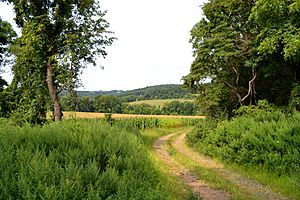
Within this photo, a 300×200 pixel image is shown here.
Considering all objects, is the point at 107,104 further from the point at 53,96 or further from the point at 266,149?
the point at 266,149

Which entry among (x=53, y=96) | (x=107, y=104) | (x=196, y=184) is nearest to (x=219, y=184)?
(x=196, y=184)

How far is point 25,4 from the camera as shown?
20.5m

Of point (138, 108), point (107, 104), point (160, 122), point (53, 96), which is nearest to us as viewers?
point (53, 96)

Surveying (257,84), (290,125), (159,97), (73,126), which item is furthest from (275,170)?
(159,97)

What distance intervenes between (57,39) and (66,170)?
18.6 meters

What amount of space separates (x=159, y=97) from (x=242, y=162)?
118m

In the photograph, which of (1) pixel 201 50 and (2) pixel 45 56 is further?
(1) pixel 201 50

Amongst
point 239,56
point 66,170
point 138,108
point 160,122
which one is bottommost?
point 160,122

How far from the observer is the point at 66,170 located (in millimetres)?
4801

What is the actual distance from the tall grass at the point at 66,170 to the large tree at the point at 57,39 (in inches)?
582

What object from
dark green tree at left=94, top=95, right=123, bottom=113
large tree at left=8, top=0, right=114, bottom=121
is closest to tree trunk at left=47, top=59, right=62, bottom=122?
large tree at left=8, top=0, right=114, bottom=121

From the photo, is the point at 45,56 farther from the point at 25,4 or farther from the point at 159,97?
the point at 159,97

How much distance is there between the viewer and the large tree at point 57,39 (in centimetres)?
2067

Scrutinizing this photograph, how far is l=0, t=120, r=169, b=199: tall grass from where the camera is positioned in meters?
4.20
